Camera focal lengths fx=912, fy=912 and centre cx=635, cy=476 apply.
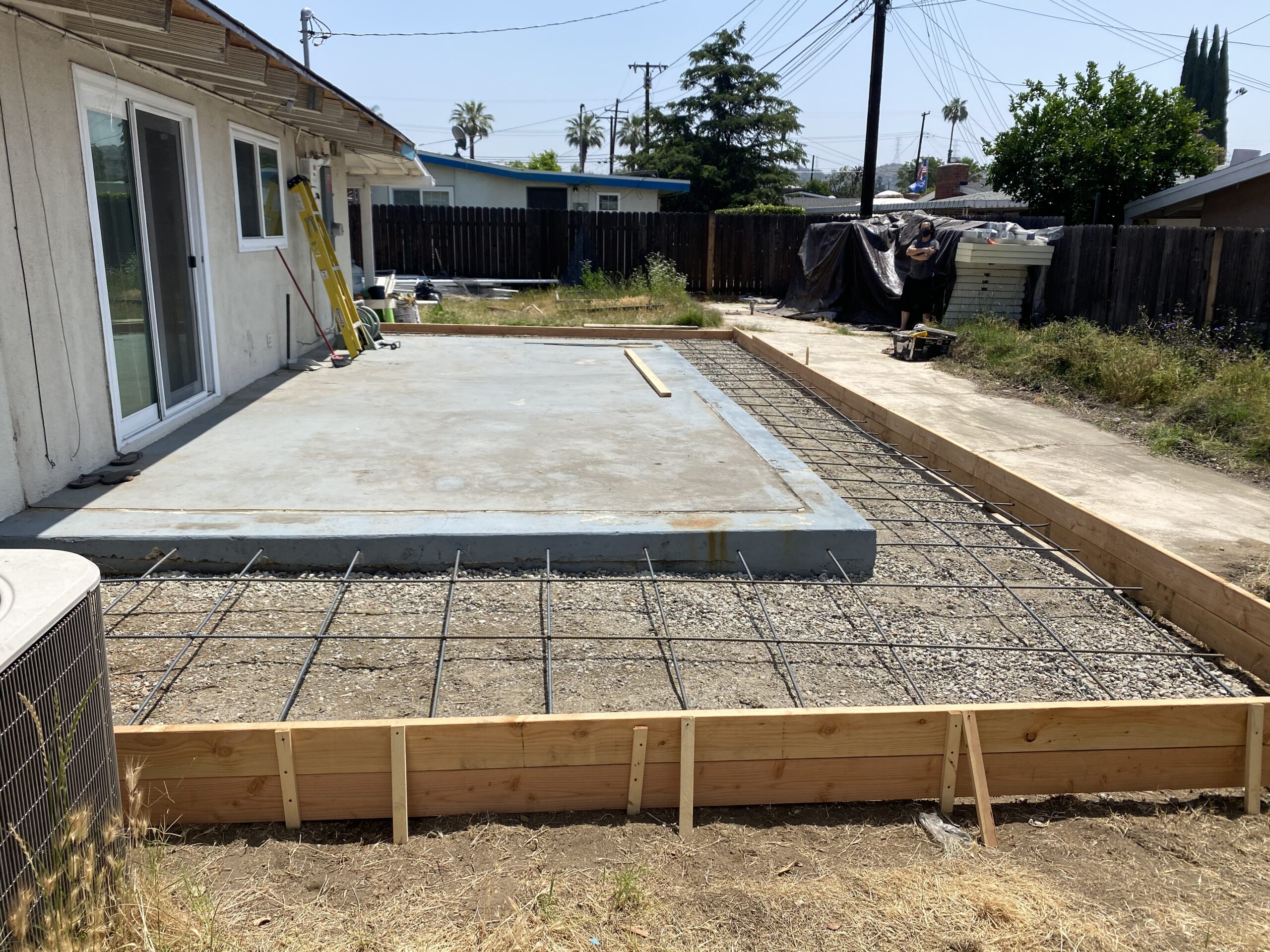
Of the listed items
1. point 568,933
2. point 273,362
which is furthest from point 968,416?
point 568,933

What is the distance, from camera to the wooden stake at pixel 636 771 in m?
2.65

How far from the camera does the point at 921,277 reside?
14.7m

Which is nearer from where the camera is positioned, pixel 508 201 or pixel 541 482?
pixel 541 482

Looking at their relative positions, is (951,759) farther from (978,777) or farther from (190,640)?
(190,640)

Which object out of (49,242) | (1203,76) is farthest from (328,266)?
(1203,76)

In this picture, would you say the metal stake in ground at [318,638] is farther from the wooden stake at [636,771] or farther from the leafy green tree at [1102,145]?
the leafy green tree at [1102,145]

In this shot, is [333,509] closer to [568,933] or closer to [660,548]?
[660,548]

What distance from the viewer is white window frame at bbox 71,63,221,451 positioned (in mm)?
4684

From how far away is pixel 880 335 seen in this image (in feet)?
49.3

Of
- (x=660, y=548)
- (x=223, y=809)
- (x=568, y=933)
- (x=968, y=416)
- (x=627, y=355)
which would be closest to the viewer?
(x=568, y=933)

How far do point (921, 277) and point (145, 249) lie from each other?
39.8ft

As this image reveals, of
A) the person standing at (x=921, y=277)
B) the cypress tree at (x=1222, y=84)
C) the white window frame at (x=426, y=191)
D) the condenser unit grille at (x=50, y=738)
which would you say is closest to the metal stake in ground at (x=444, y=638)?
the condenser unit grille at (x=50, y=738)

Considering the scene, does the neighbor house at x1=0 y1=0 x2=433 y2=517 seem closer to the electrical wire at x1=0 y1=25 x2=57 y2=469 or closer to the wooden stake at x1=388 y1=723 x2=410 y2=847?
the electrical wire at x1=0 y1=25 x2=57 y2=469

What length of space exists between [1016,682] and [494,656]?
199cm
